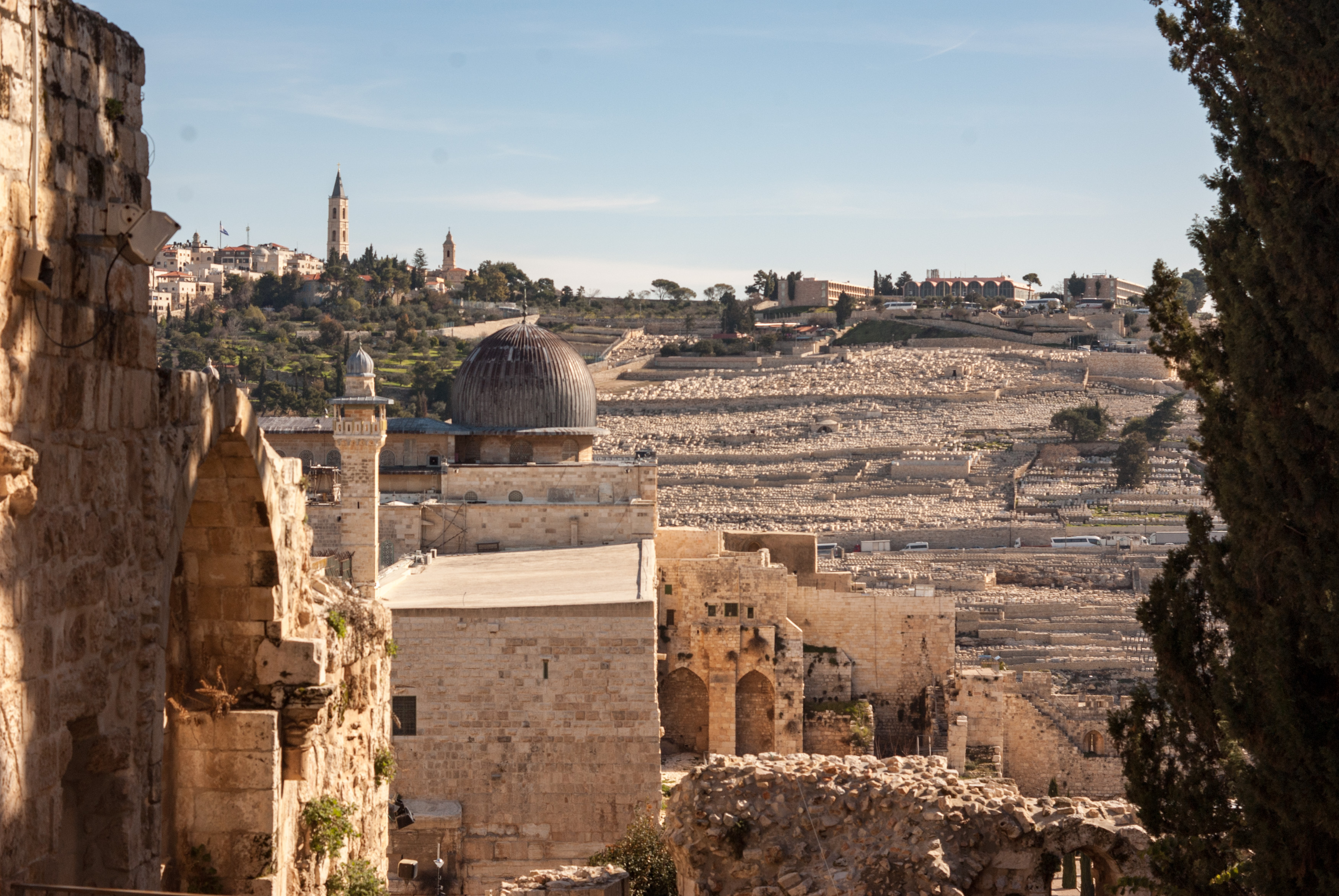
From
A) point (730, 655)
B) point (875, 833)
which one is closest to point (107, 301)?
point (875, 833)

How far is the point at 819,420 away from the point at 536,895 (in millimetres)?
54157

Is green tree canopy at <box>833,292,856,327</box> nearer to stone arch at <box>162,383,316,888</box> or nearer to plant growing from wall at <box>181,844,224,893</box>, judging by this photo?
stone arch at <box>162,383,316,888</box>

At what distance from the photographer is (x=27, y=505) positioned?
11.0 feet

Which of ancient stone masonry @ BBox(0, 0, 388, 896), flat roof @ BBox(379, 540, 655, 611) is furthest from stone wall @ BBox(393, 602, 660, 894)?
ancient stone masonry @ BBox(0, 0, 388, 896)

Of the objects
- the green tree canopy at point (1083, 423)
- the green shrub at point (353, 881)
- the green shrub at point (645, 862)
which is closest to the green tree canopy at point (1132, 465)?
the green tree canopy at point (1083, 423)

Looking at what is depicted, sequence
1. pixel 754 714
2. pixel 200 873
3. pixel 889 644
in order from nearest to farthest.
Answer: pixel 200 873 < pixel 754 714 < pixel 889 644

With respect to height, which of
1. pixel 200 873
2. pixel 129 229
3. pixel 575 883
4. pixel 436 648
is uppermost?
pixel 129 229

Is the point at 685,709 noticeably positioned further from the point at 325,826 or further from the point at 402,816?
the point at 325,826

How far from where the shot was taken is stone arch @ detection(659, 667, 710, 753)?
1983 cm

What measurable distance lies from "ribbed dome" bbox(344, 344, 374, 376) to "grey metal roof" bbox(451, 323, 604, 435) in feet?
11.3

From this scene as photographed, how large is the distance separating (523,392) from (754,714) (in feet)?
20.4

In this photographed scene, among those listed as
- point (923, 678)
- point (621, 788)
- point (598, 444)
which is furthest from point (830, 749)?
point (598, 444)

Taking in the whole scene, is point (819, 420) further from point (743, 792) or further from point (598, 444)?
point (743, 792)

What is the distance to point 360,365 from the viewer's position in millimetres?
19453
